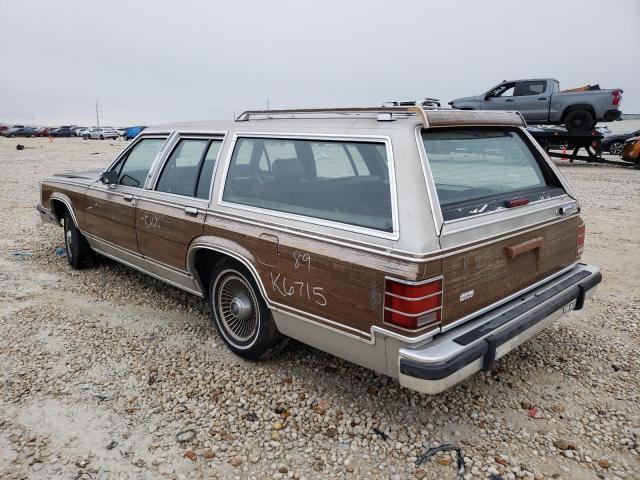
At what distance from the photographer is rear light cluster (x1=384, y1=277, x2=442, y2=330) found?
2.34m

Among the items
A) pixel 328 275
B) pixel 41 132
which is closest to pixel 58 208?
pixel 328 275

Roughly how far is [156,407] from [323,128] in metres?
2.02

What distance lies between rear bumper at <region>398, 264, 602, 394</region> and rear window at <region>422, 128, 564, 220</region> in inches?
23.7

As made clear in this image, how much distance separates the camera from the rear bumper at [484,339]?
2.37 metres

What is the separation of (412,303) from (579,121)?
16.8 meters

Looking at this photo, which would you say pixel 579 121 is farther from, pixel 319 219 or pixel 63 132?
pixel 63 132

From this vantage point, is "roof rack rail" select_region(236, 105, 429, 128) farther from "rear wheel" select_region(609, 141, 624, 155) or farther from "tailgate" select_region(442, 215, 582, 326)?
"rear wheel" select_region(609, 141, 624, 155)

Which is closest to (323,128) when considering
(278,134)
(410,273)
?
(278,134)

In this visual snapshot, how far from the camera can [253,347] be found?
135 inches

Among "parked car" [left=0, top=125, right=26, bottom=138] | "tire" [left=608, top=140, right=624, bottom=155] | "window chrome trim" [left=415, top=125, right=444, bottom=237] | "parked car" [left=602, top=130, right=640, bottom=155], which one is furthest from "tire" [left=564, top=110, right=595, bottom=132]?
"parked car" [left=0, top=125, right=26, bottom=138]

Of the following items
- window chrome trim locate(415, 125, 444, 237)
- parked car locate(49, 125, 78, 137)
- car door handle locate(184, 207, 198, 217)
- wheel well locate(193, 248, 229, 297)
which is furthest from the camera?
parked car locate(49, 125, 78, 137)

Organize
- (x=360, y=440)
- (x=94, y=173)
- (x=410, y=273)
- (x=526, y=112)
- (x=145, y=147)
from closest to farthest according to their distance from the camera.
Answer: (x=410, y=273) → (x=360, y=440) → (x=145, y=147) → (x=94, y=173) → (x=526, y=112)

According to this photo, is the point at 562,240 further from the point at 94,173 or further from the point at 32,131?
the point at 32,131

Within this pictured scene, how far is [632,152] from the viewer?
51.5 ft
